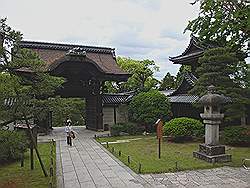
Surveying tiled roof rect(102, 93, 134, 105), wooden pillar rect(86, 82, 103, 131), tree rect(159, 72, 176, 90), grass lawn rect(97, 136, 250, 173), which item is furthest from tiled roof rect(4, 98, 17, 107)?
tree rect(159, 72, 176, 90)

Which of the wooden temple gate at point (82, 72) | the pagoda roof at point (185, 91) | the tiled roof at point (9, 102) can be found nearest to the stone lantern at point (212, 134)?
the pagoda roof at point (185, 91)

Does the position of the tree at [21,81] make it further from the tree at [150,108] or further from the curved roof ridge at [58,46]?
the curved roof ridge at [58,46]

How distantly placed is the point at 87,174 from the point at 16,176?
2734mm

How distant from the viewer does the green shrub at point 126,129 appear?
24.0 m

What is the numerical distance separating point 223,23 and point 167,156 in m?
7.36

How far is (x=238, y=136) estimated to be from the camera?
16.8 m

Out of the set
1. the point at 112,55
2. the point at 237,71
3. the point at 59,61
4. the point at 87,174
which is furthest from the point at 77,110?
the point at 87,174

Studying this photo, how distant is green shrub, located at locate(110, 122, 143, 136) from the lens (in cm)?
2395

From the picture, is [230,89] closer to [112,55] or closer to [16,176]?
[16,176]

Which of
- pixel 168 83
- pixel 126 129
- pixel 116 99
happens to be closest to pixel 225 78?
pixel 126 129

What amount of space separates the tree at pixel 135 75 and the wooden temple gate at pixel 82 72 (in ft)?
43.6

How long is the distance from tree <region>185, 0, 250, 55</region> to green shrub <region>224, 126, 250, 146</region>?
478 cm

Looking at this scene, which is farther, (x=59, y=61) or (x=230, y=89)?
(x=59, y=61)

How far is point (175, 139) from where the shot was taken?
1988cm
